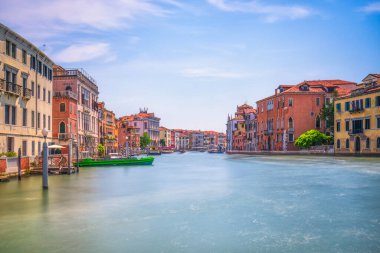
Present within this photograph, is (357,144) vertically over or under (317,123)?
under

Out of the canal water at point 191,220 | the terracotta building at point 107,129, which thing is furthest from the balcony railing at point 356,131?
the terracotta building at point 107,129

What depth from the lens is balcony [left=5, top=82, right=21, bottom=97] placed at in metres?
26.2

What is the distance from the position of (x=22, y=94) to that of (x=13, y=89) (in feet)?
4.67

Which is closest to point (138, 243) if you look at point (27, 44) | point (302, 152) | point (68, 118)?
point (27, 44)

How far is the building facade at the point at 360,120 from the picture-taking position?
4753 cm

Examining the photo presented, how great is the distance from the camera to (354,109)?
50.4 meters

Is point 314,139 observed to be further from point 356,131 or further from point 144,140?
point 144,140

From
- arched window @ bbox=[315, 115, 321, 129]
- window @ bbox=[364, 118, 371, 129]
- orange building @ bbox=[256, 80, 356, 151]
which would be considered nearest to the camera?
window @ bbox=[364, 118, 371, 129]

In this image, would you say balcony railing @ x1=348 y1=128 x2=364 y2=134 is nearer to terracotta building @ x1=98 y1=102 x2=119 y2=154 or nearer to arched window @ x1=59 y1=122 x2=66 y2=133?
arched window @ x1=59 y1=122 x2=66 y2=133

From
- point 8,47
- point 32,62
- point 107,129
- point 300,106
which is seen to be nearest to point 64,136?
point 32,62

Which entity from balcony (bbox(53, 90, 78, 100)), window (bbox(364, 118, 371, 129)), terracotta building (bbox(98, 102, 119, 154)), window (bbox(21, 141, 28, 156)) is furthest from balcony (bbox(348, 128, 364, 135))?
window (bbox(21, 141, 28, 156))

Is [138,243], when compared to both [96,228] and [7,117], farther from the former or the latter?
[7,117]

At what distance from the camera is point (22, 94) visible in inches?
1122

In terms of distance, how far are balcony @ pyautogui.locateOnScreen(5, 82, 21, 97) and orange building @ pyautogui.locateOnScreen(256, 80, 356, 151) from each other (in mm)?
49133
